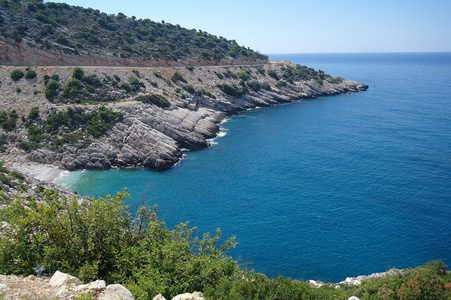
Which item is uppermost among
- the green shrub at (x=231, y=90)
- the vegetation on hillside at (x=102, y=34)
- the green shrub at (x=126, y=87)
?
the vegetation on hillside at (x=102, y=34)

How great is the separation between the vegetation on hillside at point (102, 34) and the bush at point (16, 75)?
8.80 m

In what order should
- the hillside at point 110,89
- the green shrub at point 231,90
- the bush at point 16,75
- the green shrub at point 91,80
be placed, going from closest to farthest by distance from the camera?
the hillside at point 110,89, the bush at point 16,75, the green shrub at point 91,80, the green shrub at point 231,90

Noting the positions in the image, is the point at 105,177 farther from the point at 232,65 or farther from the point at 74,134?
the point at 232,65

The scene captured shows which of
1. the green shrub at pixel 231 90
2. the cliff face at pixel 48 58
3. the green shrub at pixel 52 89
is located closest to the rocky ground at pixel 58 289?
the green shrub at pixel 52 89

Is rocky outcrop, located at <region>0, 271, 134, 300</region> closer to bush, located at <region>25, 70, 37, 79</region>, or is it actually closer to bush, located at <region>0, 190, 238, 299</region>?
bush, located at <region>0, 190, 238, 299</region>

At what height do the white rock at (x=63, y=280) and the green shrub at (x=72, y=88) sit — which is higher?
the green shrub at (x=72, y=88)

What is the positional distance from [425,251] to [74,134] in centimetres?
4788

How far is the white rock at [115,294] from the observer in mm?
12183

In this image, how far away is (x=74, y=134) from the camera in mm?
53438

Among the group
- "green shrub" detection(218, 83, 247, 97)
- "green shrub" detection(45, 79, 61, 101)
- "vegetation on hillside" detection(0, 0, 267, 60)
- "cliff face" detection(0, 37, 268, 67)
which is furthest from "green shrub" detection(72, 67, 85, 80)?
"green shrub" detection(218, 83, 247, 97)

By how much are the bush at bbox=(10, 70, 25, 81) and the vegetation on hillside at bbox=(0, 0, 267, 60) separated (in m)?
8.80

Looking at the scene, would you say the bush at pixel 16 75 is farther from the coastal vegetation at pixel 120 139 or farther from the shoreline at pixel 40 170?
the shoreline at pixel 40 170

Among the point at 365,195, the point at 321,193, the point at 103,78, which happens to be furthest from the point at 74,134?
the point at 365,195

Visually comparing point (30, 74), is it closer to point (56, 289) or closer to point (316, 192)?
point (316, 192)
